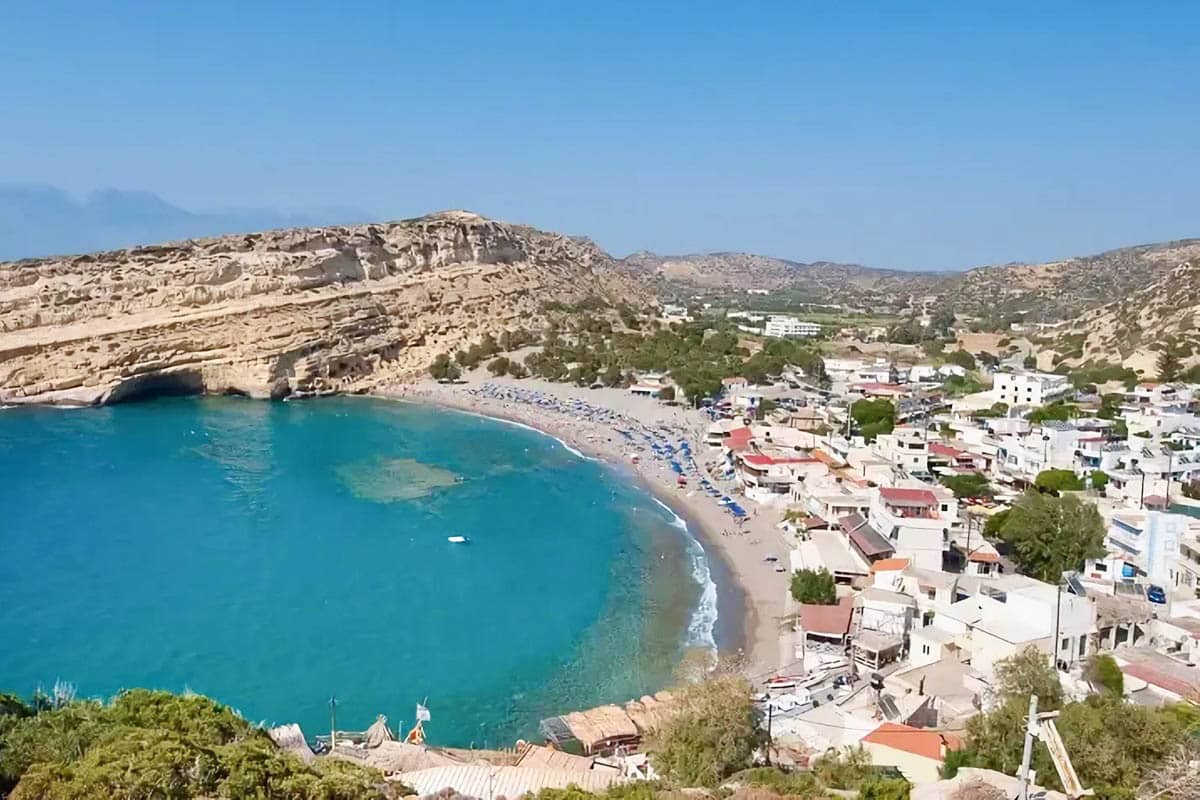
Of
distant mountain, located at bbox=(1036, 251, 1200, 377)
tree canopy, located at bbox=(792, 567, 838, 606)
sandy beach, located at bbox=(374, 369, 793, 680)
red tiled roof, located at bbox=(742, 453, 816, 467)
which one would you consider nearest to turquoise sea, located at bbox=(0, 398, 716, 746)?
sandy beach, located at bbox=(374, 369, 793, 680)

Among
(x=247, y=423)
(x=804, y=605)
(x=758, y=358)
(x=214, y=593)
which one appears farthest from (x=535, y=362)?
(x=804, y=605)

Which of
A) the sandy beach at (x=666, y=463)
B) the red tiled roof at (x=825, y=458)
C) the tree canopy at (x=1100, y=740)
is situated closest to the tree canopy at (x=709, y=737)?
the tree canopy at (x=1100, y=740)

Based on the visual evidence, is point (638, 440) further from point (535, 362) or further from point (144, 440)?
point (144, 440)

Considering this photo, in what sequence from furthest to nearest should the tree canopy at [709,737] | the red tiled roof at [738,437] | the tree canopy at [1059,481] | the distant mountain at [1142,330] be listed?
1. the distant mountain at [1142,330]
2. the red tiled roof at [738,437]
3. the tree canopy at [1059,481]
4. the tree canopy at [709,737]

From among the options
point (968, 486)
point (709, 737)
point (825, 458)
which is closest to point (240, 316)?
point (825, 458)

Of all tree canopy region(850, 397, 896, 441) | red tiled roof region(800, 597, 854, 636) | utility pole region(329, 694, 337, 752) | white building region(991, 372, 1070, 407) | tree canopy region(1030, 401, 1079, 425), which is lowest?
utility pole region(329, 694, 337, 752)

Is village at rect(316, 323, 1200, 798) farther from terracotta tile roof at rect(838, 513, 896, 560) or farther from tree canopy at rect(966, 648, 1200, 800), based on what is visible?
tree canopy at rect(966, 648, 1200, 800)

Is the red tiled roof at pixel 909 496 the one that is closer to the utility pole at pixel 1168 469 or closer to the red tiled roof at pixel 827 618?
the red tiled roof at pixel 827 618
